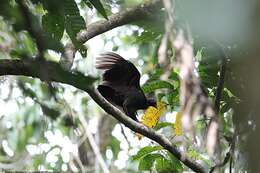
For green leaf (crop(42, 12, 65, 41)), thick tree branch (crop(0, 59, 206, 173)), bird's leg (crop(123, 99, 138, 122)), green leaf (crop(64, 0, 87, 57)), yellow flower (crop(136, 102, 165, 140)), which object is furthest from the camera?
bird's leg (crop(123, 99, 138, 122))

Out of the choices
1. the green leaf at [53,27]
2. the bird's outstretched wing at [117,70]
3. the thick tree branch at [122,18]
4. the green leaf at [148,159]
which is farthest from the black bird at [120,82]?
the green leaf at [53,27]

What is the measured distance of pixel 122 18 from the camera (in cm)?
262

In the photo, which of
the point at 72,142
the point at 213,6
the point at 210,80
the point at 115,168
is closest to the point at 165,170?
the point at 210,80

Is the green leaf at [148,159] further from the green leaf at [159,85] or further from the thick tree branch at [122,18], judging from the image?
the thick tree branch at [122,18]

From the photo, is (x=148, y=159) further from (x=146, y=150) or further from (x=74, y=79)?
(x=74, y=79)

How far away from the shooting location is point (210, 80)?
2242 millimetres

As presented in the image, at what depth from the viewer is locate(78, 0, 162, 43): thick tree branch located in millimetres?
2549

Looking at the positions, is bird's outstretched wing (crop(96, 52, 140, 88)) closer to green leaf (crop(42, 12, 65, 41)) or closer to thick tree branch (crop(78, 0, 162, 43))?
thick tree branch (crop(78, 0, 162, 43))

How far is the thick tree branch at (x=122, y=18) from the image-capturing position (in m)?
2.55

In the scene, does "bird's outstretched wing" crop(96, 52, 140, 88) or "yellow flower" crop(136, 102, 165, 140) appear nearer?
"yellow flower" crop(136, 102, 165, 140)

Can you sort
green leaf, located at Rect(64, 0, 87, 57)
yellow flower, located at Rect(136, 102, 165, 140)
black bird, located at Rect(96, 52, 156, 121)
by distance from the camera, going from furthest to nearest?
black bird, located at Rect(96, 52, 156, 121) → yellow flower, located at Rect(136, 102, 165, 140) → green leaf, located at Rect(64, 0, 87, 57)

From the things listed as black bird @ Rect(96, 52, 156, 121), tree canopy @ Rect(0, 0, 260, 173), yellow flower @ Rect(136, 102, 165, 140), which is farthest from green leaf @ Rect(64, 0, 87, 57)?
black bird @ Rect(96, 52, 156, 121)

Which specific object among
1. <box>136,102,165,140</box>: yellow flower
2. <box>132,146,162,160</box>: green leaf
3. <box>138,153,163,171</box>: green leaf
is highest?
<box>136,102,165,140</box>: yellow flower

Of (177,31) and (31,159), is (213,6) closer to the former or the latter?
(177,31)
